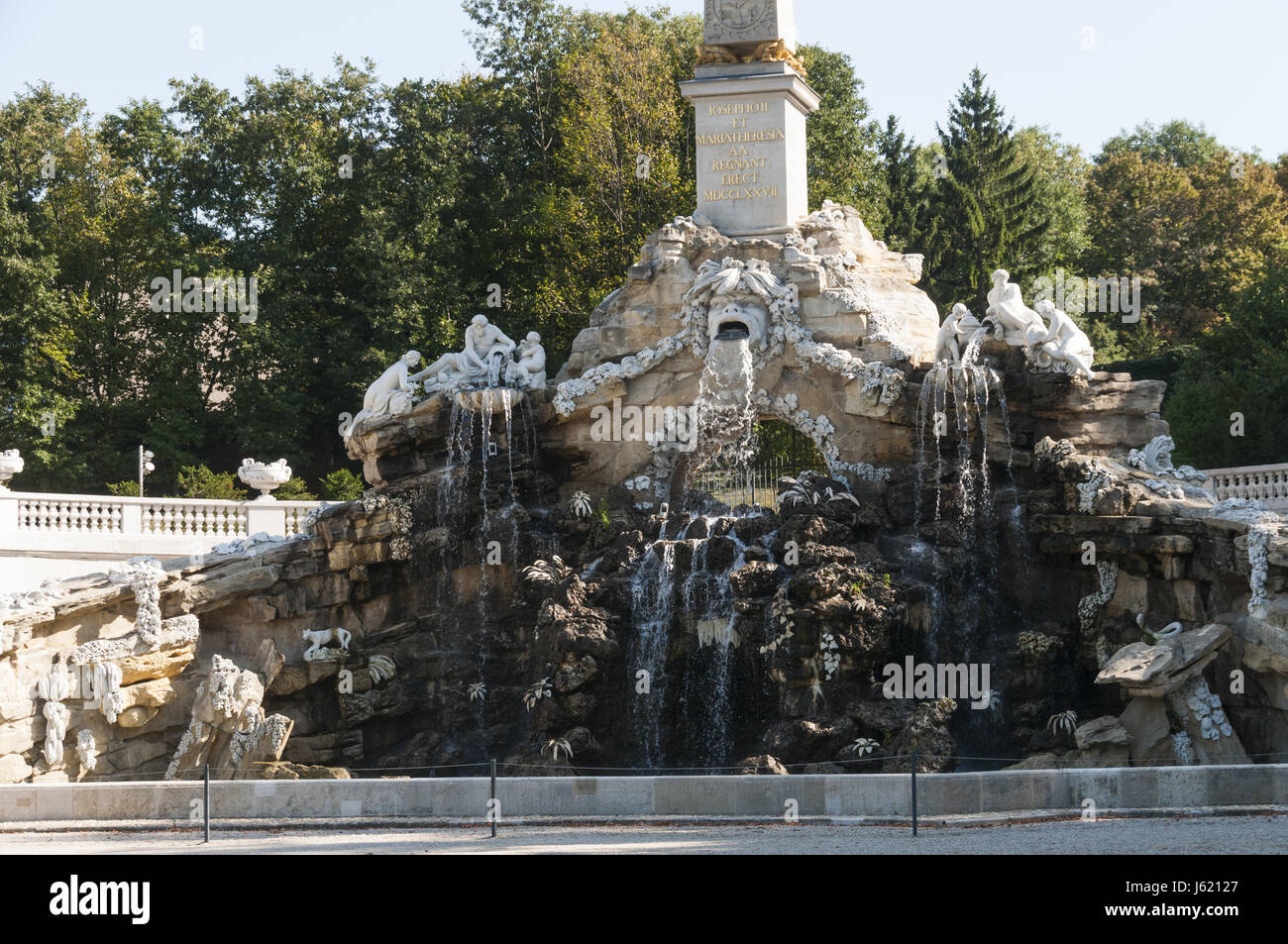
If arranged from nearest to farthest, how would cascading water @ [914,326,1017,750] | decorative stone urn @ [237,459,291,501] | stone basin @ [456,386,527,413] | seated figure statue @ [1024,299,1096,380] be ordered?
cascading water @ [914,326,1017,750] < seated figure statue @ [1024,299,1096,380] < stone basin @ [456,386,527,413] < decorative stone urn @ [237,459,291,501]

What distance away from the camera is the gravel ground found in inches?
705

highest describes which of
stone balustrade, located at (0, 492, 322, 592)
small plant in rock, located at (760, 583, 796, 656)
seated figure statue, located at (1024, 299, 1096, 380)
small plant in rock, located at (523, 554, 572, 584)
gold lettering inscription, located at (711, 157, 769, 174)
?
gold lettering inscription, located at (711, 157, 769, 174)

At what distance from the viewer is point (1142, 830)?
61.9 ft

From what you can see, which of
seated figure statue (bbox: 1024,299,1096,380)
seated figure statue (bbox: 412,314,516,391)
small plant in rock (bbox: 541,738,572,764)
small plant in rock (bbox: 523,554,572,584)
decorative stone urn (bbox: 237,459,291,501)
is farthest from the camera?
decorative stone urn (bbox: 237,459,291,501)

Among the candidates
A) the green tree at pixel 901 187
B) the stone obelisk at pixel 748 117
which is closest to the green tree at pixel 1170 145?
the green tree at pixel 901 187

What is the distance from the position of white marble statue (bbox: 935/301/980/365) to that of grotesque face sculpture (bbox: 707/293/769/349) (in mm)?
2902

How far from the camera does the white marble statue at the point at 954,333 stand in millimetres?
29625

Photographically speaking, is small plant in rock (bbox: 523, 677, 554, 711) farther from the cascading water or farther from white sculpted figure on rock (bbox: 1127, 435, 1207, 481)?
white sculpted figure on rock (bbox: 1127, 435, 1207, 481)

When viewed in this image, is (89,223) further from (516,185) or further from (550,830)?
(550,830)

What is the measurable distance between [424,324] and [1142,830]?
27.7m

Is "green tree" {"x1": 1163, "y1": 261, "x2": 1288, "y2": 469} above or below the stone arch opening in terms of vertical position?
above

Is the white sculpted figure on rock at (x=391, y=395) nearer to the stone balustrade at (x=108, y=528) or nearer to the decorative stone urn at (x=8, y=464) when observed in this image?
the stone balustrade at (x=108, y=528)

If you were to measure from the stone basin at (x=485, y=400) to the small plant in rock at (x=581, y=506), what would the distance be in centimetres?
190

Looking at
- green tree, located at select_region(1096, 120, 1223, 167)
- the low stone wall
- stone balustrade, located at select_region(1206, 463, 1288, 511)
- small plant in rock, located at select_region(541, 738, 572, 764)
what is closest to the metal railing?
small plant in rock, located at select_region(541, 738, 572, 764)
